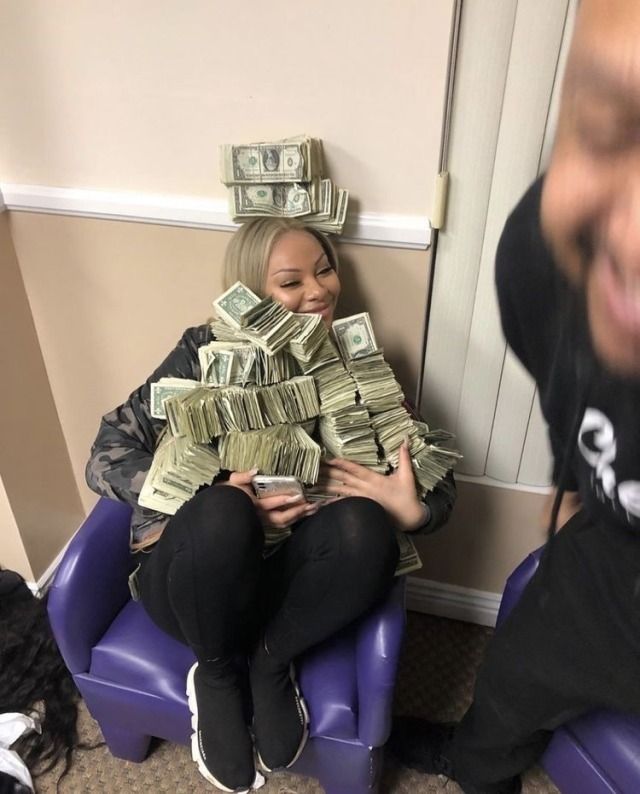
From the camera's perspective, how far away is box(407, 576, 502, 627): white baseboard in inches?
59.9

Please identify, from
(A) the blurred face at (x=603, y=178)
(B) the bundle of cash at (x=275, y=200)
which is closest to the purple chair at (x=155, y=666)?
(B) the bundle of cash at (x=275, y=200)

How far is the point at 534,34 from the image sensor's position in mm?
902

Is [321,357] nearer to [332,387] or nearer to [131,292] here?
[332,387]

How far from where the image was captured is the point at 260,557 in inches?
37.5

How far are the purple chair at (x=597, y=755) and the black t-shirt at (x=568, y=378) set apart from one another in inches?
20.6

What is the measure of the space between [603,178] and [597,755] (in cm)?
91

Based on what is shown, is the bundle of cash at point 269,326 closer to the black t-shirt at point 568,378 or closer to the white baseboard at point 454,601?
the black t-shirt at point 568,378

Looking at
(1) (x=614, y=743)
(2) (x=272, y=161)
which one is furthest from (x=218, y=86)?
(1) (x=614, y=743)

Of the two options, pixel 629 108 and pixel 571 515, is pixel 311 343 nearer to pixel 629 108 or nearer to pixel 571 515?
pixel 571 515

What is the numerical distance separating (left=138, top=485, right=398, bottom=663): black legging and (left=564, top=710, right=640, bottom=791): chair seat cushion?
0.36 meters

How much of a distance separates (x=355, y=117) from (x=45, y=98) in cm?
54

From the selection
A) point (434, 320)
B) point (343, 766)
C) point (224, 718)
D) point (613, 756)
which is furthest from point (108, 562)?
point (613, 756)

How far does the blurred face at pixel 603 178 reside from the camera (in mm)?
334

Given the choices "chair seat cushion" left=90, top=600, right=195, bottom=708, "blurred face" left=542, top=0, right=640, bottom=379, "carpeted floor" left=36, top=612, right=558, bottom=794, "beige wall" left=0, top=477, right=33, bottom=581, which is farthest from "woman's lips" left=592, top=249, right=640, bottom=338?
"beige wall" left=0, top=477, right=33, bottom=581
